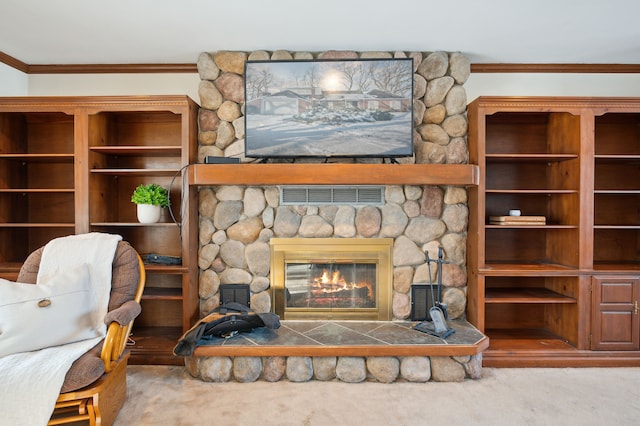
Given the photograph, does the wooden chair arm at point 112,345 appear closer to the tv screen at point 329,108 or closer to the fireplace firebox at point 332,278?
the fireplace firebox at point 332,278

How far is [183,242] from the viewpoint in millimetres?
2754

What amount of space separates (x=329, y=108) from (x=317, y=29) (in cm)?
57

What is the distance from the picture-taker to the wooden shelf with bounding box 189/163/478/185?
104 inches

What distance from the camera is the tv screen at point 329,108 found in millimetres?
2777

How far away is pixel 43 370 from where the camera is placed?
5.68ft

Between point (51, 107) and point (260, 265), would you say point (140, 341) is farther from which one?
point (51, 107)

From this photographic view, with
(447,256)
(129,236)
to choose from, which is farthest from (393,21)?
(129,236)

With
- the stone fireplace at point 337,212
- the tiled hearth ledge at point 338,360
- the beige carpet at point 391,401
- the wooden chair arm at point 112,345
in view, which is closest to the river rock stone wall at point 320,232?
the stone fireplace at point 337,212

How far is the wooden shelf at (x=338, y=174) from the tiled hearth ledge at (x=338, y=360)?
1.16m

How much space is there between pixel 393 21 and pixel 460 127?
99 cm

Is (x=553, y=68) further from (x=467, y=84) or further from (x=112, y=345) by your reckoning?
(x=112, y=345)

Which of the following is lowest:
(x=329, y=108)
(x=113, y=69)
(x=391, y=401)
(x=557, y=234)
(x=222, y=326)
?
(x=391, y=401)

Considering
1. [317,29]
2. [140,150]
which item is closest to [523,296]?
[317,29]

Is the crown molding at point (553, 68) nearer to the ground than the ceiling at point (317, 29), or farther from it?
nearer to the ground
